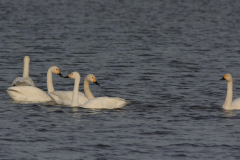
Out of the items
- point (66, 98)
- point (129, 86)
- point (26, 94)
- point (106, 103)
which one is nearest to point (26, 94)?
point (26, 94)

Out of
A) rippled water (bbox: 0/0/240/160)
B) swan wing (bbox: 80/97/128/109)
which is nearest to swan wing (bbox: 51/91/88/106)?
rippled water (bbox: 0/0/240/160)

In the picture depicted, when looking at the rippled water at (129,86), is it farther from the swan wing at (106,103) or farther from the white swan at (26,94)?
the white swan at (26,94)

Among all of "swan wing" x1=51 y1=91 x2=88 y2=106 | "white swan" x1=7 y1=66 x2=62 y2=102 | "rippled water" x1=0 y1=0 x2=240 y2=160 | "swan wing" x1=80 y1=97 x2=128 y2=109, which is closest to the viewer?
"rippled water" x1=0 y1=0 x2=240 y2=160

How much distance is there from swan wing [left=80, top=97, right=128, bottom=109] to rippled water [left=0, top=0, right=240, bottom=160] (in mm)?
217

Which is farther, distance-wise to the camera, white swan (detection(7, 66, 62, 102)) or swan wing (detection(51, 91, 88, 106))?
white swan (detection(7, 66, 62, 102))

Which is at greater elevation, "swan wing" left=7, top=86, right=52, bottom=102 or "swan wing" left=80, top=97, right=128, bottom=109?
"swan wing" left=7, top=86, right=52, bottom=102

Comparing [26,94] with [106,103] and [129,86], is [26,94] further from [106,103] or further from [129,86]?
[129,86]

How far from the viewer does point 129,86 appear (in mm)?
24031

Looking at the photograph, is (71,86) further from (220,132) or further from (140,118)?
(220,132)

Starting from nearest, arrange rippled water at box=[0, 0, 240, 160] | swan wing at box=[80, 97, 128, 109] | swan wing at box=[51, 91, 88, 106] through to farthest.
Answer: rippled water at box=[0, 0, 240, 160] < swan wing at box=[80, 97, 128, 109] < swan wing at box=[51, 91, 88, 106]

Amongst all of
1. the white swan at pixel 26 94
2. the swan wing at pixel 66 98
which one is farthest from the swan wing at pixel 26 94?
the swan wing at pixel 66 98

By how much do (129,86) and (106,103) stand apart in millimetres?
4978

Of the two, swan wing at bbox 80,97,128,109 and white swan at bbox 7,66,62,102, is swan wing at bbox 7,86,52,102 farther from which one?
swan wing at bbox 80,97,128,109

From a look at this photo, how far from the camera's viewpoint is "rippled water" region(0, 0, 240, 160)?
1486 cm
